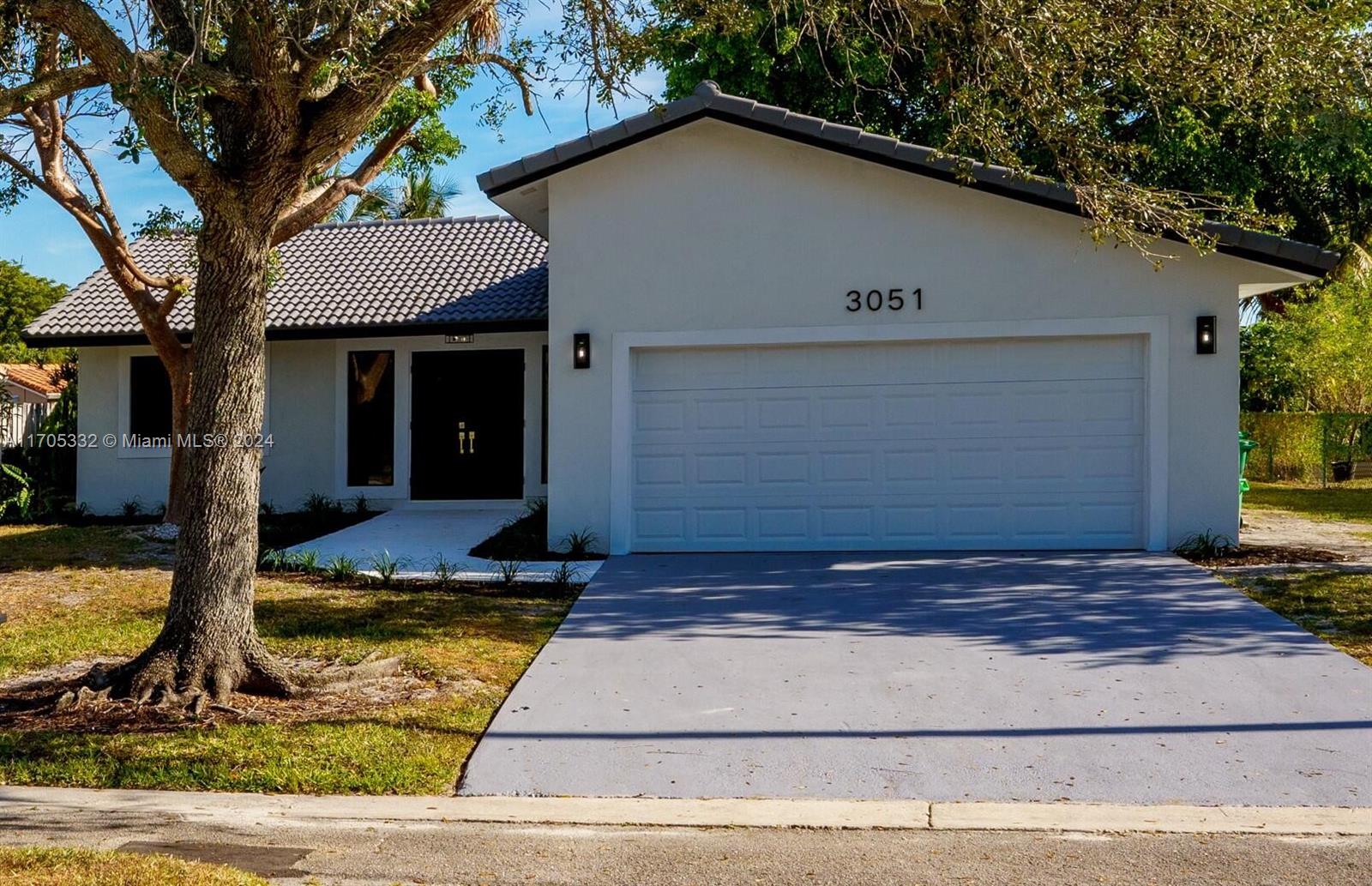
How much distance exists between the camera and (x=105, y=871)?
14.6 feet

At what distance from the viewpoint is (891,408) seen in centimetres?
1270

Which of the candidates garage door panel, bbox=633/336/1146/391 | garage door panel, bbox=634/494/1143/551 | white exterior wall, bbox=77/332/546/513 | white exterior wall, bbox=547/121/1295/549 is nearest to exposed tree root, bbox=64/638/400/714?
white exterior wall, bbox=547/121/1295/549

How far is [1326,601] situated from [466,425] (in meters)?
11.4

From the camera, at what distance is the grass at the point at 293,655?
19.4 ft

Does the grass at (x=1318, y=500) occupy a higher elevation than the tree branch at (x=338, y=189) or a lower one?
lower

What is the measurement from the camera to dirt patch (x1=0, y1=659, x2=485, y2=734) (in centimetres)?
675

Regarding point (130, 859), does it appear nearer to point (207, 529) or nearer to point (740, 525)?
point (207, 529)

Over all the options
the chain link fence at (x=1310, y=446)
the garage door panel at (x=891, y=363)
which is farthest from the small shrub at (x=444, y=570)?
the chain link fence at (x=1310, y=446)

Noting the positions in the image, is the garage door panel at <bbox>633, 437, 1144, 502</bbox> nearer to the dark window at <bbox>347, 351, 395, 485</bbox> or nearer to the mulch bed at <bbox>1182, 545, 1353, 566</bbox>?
the mulch bed at <bbox>1182, 545, 1353, 566</bbox>

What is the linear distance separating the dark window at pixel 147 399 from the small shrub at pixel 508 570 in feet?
26.5

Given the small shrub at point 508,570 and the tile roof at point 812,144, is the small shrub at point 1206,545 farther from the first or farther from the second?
the small shrub at point 508,570

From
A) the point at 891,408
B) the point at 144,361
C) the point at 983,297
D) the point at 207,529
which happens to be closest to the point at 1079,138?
the point at 983,297

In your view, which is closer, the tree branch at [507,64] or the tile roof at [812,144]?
the tree branch at [507,64]

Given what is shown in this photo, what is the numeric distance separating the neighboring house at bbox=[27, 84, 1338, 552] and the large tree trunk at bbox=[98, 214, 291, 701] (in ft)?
17.8
